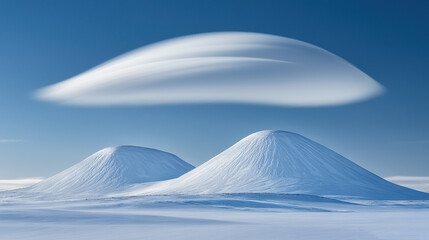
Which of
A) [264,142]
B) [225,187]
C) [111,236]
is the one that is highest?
[264,142]

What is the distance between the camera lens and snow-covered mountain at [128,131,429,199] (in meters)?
150

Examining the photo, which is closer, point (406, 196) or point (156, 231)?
point (156, 231)

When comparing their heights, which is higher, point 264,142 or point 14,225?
point 264,142

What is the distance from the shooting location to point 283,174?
16212 cm

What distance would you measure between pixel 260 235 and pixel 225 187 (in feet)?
408

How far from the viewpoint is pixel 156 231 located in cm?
2997

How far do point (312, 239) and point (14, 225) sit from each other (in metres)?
19.9

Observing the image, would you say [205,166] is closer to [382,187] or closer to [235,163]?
[235,163]

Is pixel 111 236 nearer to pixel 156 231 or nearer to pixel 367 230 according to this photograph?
pixel 156 231

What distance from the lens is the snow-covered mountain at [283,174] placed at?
490 feet

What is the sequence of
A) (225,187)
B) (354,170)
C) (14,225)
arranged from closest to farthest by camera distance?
(14,225) < (225,187) < (354,170)

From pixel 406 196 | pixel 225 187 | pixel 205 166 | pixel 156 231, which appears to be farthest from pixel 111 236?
pixel 205 166

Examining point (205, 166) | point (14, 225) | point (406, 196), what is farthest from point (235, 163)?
point (14, 225)

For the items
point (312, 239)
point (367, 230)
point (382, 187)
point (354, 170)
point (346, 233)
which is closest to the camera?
point (312, 239)
